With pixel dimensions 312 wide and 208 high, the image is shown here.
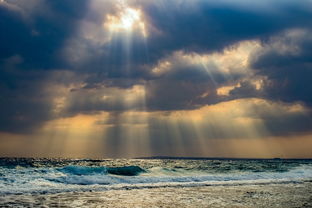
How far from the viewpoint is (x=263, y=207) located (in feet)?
45.7

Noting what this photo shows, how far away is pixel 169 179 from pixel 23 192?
45.9 feet

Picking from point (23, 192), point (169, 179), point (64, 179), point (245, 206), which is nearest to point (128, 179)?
point (169, 179)


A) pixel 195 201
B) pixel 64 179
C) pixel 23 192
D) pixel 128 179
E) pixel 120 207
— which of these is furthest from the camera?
pixel 128 179

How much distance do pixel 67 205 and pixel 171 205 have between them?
462 centimetres

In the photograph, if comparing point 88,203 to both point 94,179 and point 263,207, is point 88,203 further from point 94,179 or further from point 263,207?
point 94,179

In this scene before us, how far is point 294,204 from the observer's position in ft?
47.5

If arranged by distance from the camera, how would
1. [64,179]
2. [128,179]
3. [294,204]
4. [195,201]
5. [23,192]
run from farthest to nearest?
1. [128,179]
2. [64,179]
3. [23,192]
4. [195,201]
5. [294,204]

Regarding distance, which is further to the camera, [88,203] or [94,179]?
[94,179]

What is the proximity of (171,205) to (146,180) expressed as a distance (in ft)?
50.1

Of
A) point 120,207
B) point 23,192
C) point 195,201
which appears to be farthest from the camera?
point 23,192

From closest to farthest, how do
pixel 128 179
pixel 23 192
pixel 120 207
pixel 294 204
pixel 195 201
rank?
pixel 120 207, pixel 294 204, pixel 195 201, pixel 23 192, pixel 128 179

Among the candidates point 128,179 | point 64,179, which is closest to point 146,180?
point 128,179

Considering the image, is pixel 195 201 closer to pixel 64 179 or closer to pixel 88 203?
pixel 88 203

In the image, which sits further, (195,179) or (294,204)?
(195,179)
